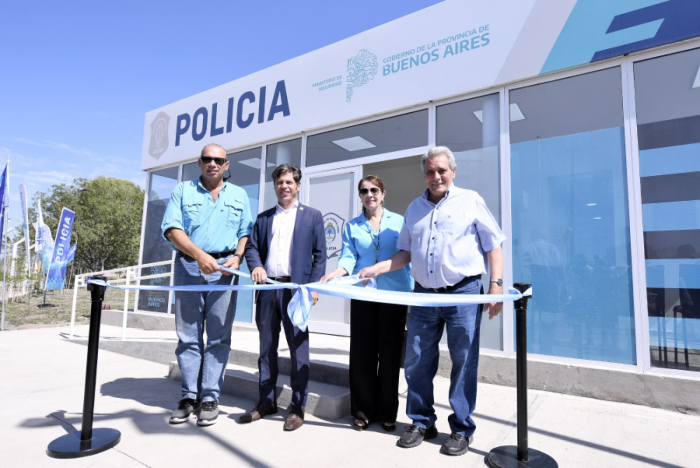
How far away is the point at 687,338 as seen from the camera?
3188 mm

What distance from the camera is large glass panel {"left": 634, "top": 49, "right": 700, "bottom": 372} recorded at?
321cm

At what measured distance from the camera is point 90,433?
95.7 inches

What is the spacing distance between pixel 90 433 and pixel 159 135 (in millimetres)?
6721

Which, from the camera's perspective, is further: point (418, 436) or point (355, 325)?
point (355, 325)

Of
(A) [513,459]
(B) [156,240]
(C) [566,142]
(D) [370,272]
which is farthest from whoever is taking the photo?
(B) [156,240]

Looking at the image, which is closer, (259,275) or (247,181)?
(259,275)

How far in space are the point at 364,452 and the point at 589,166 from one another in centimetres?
320

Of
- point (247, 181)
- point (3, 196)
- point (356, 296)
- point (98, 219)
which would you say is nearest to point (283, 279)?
point (356, 296)

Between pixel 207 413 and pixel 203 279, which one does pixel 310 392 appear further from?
pixel 203 279

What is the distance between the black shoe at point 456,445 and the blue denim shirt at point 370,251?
0.96 m

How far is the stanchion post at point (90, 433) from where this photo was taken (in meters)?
2.30

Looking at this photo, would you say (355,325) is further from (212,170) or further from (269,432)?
(212,170)

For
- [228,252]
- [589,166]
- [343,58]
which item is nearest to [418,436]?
[228,252]

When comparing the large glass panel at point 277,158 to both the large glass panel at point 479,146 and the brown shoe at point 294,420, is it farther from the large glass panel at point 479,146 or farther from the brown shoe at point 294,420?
the brown shoe at point 294,420
